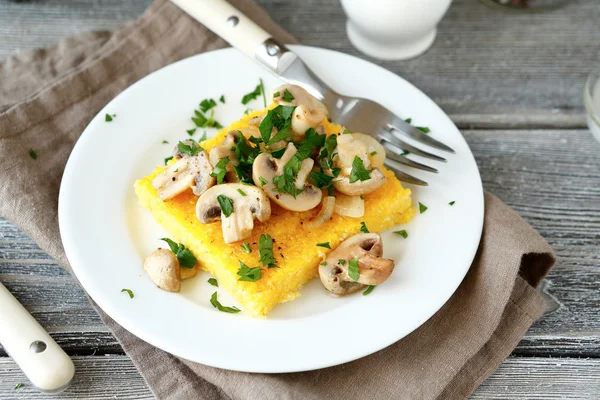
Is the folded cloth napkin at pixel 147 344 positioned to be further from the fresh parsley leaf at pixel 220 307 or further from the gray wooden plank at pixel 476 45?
the gray wooden plank at pixel 476 45

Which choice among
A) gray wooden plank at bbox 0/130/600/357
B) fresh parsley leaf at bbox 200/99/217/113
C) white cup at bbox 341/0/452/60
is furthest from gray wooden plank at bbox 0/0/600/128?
fresh parsley leaf at bbox 200/99/217/113

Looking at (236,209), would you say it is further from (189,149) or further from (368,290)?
(368,290)

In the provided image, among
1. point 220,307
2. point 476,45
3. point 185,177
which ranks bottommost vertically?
point 476,45

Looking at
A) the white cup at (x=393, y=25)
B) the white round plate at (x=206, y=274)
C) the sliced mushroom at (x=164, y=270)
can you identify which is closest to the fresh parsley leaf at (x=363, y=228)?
the white round plate at (x=206, y=274)

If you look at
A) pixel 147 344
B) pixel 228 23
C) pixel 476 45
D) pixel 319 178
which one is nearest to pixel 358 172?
pixel 319 178

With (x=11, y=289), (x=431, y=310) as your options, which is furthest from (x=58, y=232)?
(x=431, y=310)

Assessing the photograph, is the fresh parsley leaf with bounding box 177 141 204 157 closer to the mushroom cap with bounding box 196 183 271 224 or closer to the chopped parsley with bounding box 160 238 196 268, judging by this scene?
the mushroom cap with bounding box 196 183 271 224
